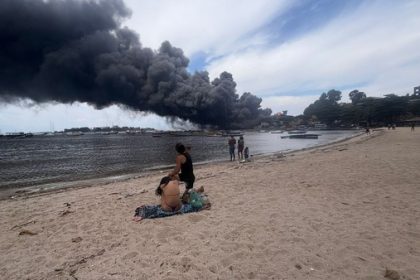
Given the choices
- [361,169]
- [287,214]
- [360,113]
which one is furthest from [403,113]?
[287,214]

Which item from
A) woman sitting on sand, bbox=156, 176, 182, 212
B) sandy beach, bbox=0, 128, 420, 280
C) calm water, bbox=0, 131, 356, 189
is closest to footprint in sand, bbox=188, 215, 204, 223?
sandy beach, bbox=0, 128, 420, 280

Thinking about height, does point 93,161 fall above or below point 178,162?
below

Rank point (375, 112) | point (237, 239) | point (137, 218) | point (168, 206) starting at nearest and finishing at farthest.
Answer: point (237, 239), point (137, 218), point (168, 206), point (375, 112)

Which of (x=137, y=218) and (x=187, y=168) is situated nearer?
(x=137, y=218)

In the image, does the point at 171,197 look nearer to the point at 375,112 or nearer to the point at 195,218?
the point at 195,218

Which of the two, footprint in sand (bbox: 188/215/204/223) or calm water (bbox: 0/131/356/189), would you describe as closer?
footprint in sand (bbox: 188/215/204/223)

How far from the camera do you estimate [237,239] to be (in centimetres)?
603

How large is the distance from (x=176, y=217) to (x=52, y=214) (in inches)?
177

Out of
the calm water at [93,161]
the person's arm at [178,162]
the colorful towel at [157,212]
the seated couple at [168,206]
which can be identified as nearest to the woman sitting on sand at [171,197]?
the seated couple at [168,206]

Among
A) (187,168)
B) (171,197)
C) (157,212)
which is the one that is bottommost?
(157,212)

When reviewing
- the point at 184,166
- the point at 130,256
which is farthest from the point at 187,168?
the point at 130,256

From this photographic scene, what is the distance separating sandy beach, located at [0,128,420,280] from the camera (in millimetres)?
4863

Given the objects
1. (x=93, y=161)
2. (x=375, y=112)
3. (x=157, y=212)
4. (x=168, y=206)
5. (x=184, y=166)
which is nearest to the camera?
(x=157, y=212)

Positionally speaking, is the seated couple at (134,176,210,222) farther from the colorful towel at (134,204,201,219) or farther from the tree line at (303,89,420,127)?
the tree line at (303,89,420,127)
